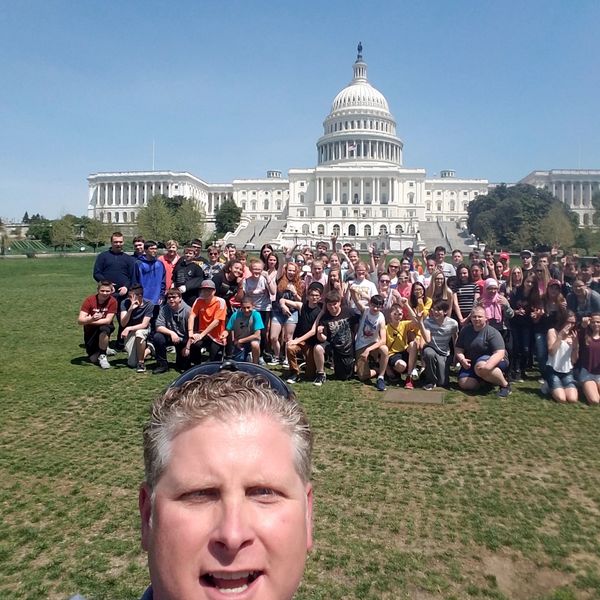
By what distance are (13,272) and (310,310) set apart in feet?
90.5

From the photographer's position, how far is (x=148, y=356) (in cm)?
971

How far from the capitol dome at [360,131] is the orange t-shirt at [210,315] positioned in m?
97.4

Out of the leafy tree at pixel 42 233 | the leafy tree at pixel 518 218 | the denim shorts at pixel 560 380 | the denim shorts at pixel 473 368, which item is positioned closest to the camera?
the denim shorts at pixel 560 380

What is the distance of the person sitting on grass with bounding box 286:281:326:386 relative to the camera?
849 centimetres

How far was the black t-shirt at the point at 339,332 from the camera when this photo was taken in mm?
8547

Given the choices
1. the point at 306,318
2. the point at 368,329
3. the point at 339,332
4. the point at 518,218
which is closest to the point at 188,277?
the point at 306,318

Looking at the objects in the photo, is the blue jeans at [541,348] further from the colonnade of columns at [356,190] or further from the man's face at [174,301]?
the colonnade of columns at [356,190]

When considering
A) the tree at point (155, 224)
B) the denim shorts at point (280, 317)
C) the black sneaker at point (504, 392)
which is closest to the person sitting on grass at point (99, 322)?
the denim shorts at point (280, 317)

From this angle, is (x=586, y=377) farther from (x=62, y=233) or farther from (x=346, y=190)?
(x=346, y=190)

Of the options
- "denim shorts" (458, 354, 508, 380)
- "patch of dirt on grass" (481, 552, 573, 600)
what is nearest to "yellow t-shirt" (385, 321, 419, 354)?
"denim shorts" (458, 354, 508, 380)

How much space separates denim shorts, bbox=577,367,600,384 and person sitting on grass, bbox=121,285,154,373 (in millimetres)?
6588

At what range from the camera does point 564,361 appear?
7887 mm

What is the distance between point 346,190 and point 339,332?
95.5 metres

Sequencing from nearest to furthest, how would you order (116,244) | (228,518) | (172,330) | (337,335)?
(228,518) → (337,335) → (172,330) → (116,244)
